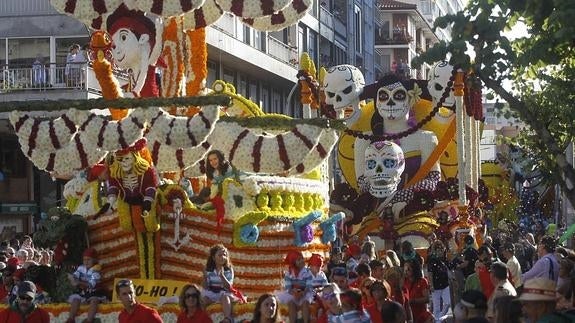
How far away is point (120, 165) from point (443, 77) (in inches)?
573

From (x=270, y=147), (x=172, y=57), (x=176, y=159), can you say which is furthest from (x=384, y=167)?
(x=176, y=159)

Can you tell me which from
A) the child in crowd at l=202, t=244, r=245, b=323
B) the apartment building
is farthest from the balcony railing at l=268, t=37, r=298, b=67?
the child in crowd at l=202, t=244, r=245, b=323

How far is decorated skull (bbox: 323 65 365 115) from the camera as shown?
30.5m

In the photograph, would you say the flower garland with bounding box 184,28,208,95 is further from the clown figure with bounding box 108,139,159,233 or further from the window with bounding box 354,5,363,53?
the window with bounding box 354,5,363,53

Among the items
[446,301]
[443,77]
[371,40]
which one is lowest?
[446,301]

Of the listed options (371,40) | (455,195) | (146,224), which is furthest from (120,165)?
(371,40)

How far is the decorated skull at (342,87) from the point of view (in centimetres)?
3045

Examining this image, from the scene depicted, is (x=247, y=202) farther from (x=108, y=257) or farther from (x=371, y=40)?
(x=371, y=40)

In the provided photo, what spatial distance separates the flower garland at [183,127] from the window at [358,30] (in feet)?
167

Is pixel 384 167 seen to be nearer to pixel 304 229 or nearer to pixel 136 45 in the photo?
pixel 304 229

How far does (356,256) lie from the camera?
20.4 metres

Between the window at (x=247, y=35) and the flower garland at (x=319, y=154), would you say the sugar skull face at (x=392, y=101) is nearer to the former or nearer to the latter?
the flower garland at (x=319, y=154)

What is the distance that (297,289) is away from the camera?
15977 mm

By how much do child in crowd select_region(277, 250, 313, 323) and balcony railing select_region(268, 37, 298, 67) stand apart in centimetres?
3321
